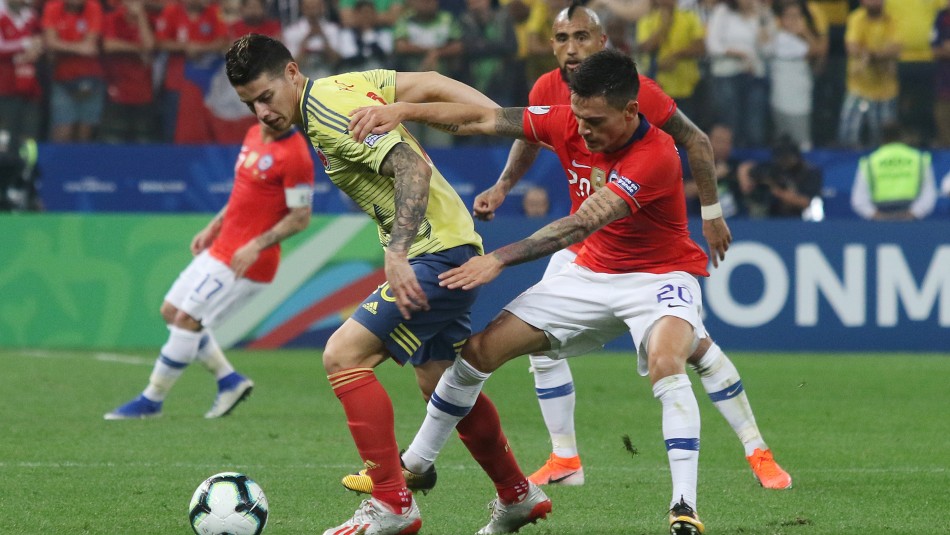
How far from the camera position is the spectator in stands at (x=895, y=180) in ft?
49.1

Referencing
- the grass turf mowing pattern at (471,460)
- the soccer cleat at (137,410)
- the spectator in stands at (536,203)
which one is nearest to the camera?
the grass turf mowing pattern at (471,460)

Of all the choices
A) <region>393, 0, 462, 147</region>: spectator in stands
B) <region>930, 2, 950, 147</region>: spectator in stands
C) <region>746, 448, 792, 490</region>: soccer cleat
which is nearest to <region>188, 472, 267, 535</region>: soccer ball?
<region>746, 448, 792, 490</region>: soccer cleat

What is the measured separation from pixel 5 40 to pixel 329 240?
449cm

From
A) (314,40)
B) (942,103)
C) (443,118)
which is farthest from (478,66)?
(443,118)

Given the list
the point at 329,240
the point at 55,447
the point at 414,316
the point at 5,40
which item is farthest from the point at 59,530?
the point at 5,40

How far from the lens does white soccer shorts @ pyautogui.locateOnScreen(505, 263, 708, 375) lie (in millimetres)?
6070

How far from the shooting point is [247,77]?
574 cm

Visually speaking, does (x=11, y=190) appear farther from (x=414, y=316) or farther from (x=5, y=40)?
(x=414, y=316)

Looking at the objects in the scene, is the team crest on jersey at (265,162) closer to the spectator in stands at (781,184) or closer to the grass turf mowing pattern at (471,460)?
the grass turf mowing pattern at (471,460)

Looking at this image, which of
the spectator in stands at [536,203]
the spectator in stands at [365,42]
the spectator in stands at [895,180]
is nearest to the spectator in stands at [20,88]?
the spectator in stands at [365,42]

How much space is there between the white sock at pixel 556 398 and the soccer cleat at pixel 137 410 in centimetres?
326

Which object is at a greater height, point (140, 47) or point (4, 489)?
point (140, 47)

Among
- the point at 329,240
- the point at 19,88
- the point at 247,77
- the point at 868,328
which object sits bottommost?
the point at 868,328

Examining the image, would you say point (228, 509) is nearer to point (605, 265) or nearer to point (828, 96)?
point (605, 265)
